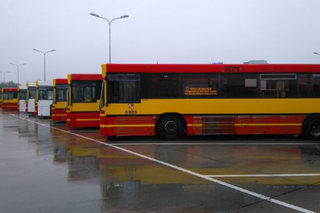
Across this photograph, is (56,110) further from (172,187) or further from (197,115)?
(172,187)

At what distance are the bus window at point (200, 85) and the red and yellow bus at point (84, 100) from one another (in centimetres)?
634

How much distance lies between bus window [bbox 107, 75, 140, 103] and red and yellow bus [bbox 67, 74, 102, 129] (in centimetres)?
482

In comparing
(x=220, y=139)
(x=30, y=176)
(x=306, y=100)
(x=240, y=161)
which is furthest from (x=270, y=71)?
(x=30, y=176)

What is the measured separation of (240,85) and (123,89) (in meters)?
4.81

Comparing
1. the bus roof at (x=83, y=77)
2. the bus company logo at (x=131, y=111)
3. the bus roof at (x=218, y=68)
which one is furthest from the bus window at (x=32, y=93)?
the bus company logo at (x=131, y=111)

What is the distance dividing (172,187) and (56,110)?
17.1 m

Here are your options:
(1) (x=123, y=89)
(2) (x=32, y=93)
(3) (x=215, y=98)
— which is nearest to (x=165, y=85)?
(1) (x=123, y=89)

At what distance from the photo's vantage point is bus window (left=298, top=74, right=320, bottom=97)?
41.9ft

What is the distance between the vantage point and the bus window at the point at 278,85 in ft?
41.7

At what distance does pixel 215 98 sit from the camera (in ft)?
41.4

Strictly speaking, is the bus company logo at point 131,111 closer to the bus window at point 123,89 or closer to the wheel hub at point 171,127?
the bus window at point 123,89

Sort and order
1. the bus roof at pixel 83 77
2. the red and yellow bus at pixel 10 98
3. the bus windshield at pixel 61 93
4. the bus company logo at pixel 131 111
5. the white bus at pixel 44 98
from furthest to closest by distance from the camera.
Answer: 1. the red and yellow bus at pixel 10 98
2. the white bus at pixel 44 98
3. the bus windshield at pixel 61 93
4. the bus roof at pixel 83 77
5. the bus company logo at pixel 131 111

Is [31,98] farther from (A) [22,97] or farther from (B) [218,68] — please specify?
(B) [218,68]

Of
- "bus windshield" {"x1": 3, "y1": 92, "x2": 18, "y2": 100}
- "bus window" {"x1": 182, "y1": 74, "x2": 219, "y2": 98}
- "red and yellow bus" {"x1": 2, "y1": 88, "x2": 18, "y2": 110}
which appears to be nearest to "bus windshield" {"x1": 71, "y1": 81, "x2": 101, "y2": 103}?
"bus window" {"x1": 182, "y1": 74, "x2": 219, "y2": 98}
